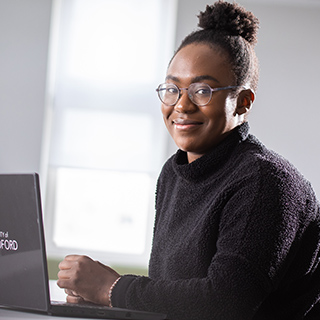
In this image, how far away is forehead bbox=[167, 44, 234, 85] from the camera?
53.6 inches

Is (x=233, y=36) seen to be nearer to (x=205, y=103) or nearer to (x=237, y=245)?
(x=205, y=103)

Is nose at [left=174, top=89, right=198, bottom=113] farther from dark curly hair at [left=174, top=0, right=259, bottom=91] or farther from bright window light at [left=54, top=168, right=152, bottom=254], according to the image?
bright window light at [left=54, top=168, right=152, bottom=254]

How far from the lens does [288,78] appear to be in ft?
13.6

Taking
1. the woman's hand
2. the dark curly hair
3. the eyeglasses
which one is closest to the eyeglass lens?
the eyeglasses

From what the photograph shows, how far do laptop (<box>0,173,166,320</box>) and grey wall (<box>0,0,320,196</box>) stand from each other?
3.08 m

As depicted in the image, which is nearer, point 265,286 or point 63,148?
point 265,286

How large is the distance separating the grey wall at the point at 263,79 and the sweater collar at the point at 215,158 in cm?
273

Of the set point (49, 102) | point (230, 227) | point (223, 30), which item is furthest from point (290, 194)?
point (49, 102)

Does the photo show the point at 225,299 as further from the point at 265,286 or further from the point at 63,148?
the point at 63,148

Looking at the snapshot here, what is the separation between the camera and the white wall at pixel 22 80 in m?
4.06

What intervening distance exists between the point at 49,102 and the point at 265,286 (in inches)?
130

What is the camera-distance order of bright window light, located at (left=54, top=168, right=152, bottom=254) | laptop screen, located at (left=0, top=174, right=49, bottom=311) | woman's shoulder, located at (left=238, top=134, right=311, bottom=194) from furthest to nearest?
bright window light, located at (left=54, top=168, right=152, bottom=254)
woman's shoulder, located at (left=238, top=134, right=311, bottom=194)
laptop screen, located at (left=0, top=174, right=49, bottom=311)

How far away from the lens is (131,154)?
13.5ft

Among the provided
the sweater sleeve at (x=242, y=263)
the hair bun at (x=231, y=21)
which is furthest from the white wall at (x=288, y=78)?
the sweater sleeve at (x=242, y=263)
